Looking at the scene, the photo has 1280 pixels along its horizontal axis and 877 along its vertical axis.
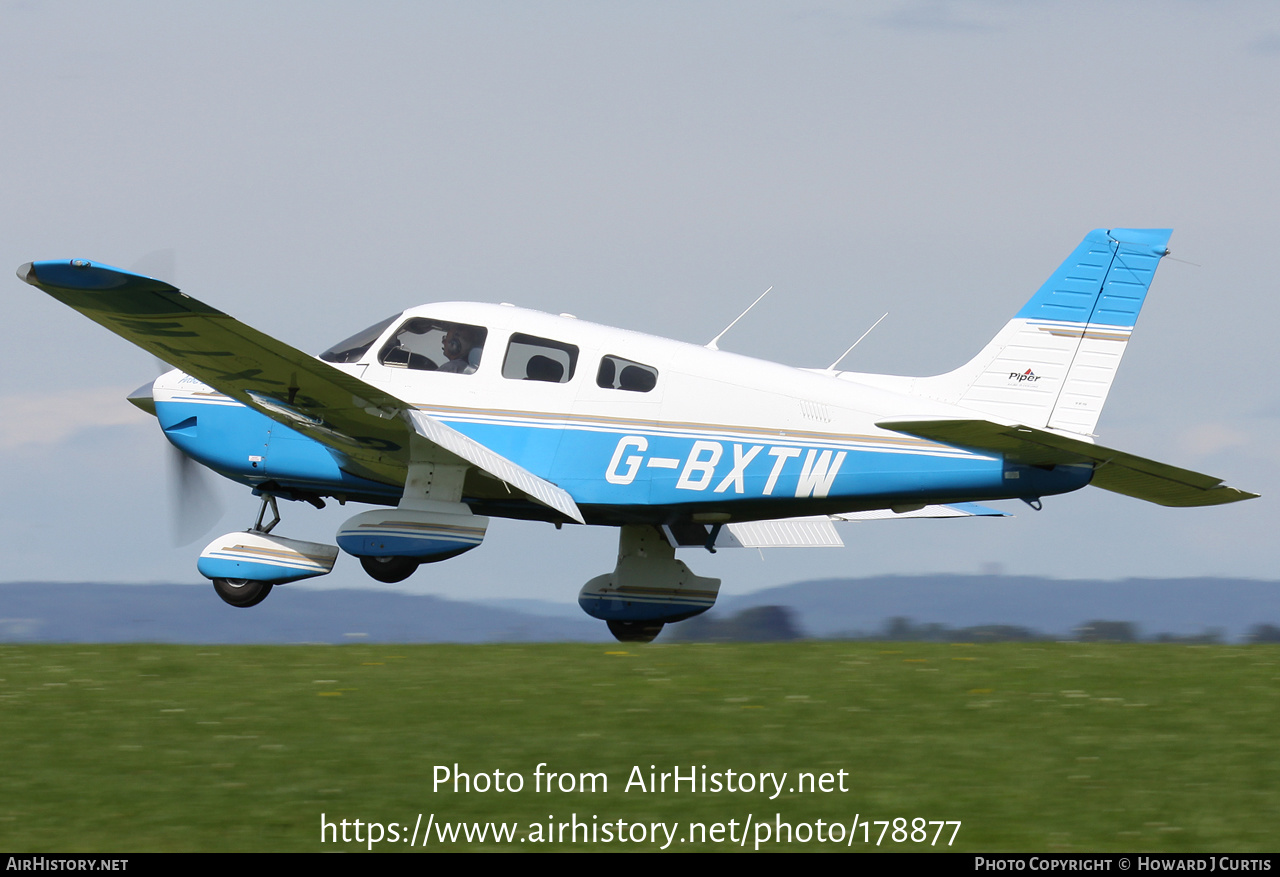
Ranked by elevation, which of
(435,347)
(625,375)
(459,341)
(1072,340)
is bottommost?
(435,347)

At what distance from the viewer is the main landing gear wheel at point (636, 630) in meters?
14.4

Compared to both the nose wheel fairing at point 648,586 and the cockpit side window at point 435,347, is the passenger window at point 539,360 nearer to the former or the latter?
the cockpit side window at point 435,347

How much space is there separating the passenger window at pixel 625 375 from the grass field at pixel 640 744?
10.5 ft

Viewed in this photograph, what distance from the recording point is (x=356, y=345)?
13117 mm

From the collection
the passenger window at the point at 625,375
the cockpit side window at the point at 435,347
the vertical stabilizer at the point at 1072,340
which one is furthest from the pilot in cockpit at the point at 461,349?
the vertical stabilizer at the point at 1072,340

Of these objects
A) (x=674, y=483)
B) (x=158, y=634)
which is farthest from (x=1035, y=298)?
(x=158, y=634)

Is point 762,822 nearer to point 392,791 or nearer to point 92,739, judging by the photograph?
point 392,791

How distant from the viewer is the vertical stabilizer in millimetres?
11820

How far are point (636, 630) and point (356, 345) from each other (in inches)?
168

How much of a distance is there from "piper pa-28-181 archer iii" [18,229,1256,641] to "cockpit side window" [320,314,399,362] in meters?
0.03

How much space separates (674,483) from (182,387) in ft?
17.4

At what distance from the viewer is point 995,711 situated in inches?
303

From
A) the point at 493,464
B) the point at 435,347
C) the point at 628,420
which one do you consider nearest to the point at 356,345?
the point at 435,347

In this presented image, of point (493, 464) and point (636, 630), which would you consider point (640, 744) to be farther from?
point (636, 630)
